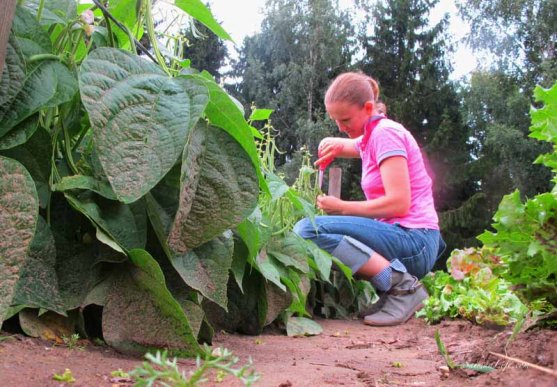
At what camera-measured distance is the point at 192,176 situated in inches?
50.2

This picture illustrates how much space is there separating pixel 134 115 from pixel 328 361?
939 millimetres

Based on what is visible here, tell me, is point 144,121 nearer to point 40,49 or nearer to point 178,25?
point 40,49

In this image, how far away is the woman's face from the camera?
348 centimetres

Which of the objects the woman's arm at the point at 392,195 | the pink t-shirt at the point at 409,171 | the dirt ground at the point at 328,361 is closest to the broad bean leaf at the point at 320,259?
the dirt ground at the point at 328,361

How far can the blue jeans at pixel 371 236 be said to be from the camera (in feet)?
10.8

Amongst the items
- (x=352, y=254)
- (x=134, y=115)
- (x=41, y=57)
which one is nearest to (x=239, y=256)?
(x=134, y=115)

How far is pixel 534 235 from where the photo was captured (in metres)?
1.29

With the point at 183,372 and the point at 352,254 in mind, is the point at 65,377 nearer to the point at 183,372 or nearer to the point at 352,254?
the point at 183,372

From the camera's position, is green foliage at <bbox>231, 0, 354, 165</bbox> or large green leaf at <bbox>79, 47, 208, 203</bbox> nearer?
large green leaf at <bbox>79, 47, 208, 203</bbox>

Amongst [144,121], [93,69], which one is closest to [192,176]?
[144,121]

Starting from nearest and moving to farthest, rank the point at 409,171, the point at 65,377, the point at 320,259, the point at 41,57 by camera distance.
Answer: the point at 65,377
the point at 41,57
the point at 320,259
the point at 409,171

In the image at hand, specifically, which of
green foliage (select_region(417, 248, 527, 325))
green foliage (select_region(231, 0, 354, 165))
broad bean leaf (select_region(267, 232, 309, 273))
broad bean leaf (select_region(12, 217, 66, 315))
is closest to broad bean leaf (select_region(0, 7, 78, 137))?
broad bean leaf (select_region(12, 217, 66, 315))

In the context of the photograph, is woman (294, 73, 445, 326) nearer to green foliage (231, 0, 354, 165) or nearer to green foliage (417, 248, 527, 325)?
green foliage (417, 248, 527, 325)

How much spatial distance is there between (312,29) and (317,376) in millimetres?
24688
